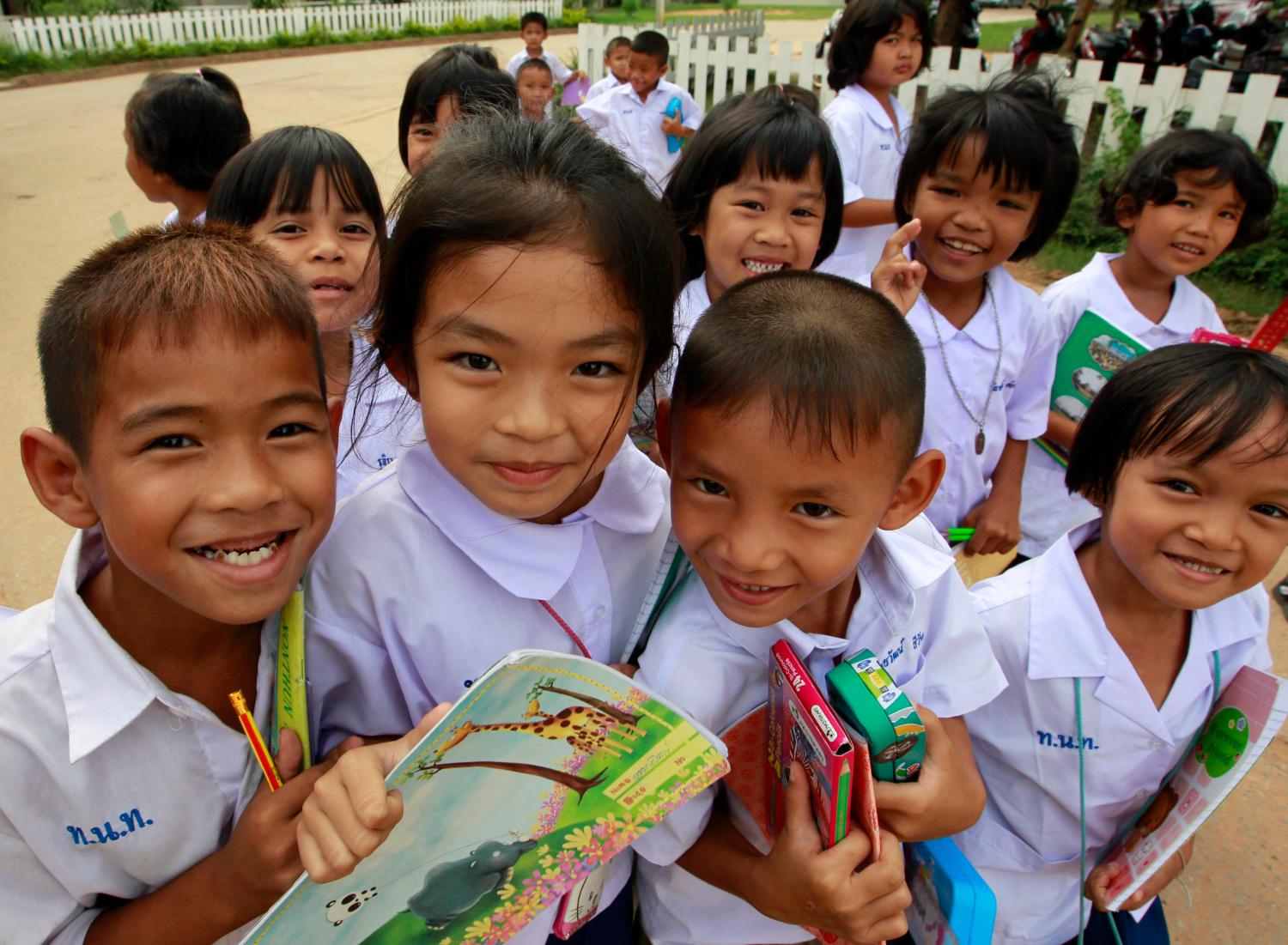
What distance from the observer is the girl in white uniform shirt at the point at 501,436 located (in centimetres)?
103

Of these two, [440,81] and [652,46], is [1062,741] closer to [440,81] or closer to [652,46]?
[440,81]

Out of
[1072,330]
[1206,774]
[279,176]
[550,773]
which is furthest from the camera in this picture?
[1072,330]

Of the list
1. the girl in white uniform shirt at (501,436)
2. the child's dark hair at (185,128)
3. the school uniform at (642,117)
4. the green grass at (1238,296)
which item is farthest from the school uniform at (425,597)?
the school uniform at (642,117)

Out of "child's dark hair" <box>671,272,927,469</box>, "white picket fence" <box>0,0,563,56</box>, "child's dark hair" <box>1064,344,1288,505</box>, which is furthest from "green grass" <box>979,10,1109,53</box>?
"child's dark hair" <box>671,272,927,469</box>

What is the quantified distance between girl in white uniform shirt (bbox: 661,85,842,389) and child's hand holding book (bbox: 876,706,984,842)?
1089 millimetres

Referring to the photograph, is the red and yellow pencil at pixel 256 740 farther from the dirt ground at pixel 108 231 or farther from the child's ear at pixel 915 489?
the dirt ground at pixel 108 231

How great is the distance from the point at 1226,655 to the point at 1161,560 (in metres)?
0.28

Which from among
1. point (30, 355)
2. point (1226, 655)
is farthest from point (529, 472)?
point (30, 355)

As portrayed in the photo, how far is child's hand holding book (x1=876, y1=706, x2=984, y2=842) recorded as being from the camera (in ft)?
3.43

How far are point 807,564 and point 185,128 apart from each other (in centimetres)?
259

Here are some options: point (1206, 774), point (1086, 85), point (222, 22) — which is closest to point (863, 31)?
point (1206, 774)

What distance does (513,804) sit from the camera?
3.10 feet

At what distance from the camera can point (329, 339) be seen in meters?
2.05

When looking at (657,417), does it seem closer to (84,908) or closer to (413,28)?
(84,908)
